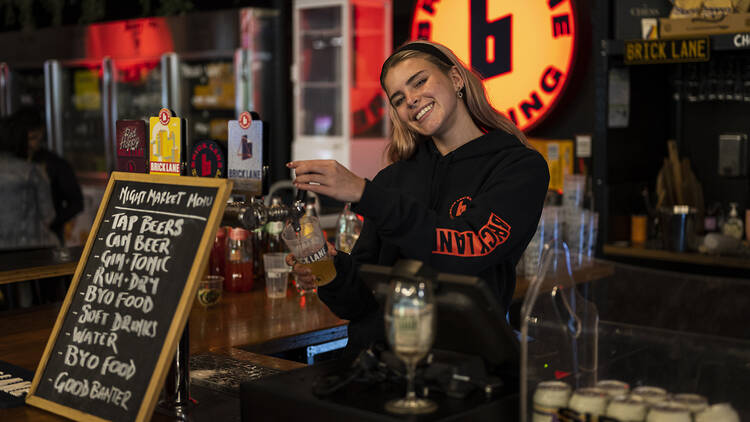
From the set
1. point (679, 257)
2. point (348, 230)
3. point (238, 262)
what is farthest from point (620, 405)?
point (679, 257)

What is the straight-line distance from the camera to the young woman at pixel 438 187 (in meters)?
1.91

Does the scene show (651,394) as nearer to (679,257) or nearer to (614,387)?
(614,387)

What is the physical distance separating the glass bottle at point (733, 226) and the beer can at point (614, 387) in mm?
3357

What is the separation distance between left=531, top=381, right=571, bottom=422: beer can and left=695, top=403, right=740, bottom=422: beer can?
203 millimetres

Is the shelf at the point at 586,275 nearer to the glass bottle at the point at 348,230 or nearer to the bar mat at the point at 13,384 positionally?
the glass bottle at the point at 348,230

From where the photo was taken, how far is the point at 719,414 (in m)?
1.35

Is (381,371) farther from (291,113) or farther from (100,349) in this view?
(291,113)

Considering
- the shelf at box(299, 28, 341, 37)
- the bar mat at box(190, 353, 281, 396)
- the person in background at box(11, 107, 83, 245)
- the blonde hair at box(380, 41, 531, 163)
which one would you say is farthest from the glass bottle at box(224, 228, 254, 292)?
the shelf at box(299, 28, 341, 37)

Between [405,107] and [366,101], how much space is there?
4.39 metres

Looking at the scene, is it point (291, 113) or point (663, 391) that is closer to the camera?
point (663, 391)

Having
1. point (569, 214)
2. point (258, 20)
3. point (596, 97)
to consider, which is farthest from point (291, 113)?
point (569, 214)

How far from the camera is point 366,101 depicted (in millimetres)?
6512

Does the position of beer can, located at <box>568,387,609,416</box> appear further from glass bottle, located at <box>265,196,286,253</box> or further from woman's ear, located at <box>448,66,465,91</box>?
glass bottle, located at <box>265,196,286,253</box>

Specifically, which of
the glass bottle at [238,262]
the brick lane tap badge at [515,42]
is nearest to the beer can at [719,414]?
the glass bottle at [238,262]
